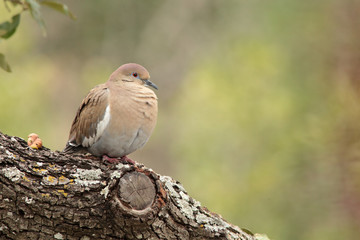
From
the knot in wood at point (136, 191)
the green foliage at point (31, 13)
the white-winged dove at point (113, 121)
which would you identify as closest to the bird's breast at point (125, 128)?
the white-winged dove at point (113, 121)

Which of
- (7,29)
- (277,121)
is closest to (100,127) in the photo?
(7,29)

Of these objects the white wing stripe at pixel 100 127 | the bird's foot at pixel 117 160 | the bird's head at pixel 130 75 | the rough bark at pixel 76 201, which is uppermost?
the bird's head at pixel 130 75

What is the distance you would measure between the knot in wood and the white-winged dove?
1.32m

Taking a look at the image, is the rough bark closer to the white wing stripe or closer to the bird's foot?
the bird's foot

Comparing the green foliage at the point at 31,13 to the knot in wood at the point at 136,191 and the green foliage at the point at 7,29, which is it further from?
the knot in wood at the point at 136,191

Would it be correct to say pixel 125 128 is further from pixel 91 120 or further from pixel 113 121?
pixel 91 120

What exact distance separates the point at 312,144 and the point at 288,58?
3004 millimetres

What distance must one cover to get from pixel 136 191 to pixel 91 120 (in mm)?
1609

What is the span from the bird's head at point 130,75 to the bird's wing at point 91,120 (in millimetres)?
209

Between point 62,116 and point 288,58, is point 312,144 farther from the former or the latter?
point 62,116

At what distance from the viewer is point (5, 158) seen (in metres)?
3.02

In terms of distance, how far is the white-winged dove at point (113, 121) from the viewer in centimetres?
449

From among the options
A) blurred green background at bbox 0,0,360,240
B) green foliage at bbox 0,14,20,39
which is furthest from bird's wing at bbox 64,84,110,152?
blurred green background at bbox 0,0,360,240

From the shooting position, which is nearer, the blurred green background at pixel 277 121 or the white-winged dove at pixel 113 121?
the white-winged dove at pixel 113 121
